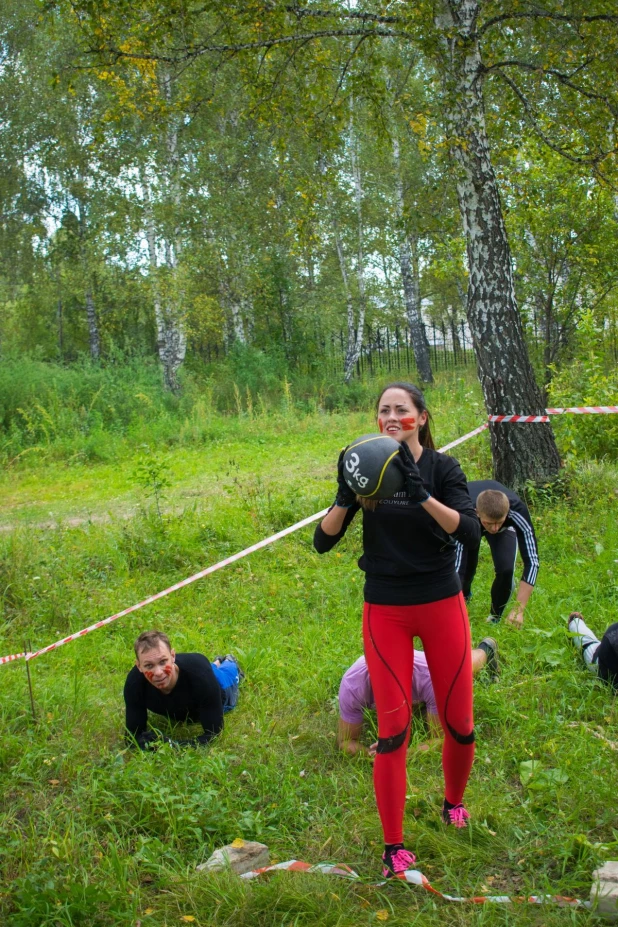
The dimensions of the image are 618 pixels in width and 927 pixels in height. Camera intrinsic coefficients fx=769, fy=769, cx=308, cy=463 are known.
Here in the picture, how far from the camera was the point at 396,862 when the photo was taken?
3016 mm

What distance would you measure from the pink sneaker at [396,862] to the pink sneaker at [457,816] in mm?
305

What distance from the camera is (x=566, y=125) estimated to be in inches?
337

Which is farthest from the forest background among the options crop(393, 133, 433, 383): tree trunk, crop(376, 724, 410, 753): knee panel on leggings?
crop(393, 133, 433, 383): tree trunk

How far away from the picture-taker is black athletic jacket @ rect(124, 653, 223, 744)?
14.0ft

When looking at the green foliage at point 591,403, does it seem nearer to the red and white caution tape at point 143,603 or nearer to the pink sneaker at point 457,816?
the red and white caution tape at point 143,603

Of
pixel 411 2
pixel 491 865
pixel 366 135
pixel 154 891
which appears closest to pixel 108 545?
pixel 154 891

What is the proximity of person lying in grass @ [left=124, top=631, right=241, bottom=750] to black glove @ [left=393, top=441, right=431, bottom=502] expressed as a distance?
204 cm

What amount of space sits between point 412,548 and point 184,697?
202 centimetres

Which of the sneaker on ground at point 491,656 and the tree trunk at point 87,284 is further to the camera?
the tree trunk at point 87,284

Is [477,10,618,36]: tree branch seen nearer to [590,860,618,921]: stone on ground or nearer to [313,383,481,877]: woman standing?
[313,383,481,877]: woman standing

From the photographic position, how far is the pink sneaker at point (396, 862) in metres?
3.00

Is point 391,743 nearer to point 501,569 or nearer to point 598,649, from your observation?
point 598,649

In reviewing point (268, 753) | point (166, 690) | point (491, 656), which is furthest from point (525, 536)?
point (166, 690)

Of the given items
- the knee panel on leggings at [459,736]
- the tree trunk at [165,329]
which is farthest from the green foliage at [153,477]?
the tree trunk at [165,329]
